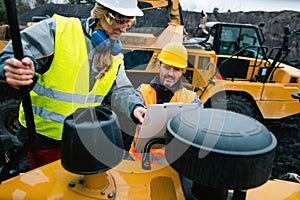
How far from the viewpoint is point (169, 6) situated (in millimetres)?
6820

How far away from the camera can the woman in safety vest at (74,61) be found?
154 centimetres

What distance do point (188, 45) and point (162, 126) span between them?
15.7 feet

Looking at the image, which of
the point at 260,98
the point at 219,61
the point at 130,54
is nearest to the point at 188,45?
the point at 219,61

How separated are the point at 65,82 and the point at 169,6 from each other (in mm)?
5649

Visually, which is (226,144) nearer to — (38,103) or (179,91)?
(38,103)

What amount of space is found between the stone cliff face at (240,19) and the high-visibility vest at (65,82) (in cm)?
1442

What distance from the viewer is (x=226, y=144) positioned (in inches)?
38.0

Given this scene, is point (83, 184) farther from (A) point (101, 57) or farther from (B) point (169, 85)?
(B) point (169, 85)

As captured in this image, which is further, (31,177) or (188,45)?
(188,45)

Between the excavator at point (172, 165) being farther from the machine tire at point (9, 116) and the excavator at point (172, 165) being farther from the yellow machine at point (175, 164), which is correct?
the machine tire at point (9, 116)

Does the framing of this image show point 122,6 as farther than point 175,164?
Yes

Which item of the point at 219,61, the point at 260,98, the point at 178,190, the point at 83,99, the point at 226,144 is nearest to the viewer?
the point at 226,144

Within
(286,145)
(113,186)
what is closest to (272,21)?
(286,145)

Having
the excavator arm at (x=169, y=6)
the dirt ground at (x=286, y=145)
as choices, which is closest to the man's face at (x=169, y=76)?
the dirt ground at (x=286, y=145)
